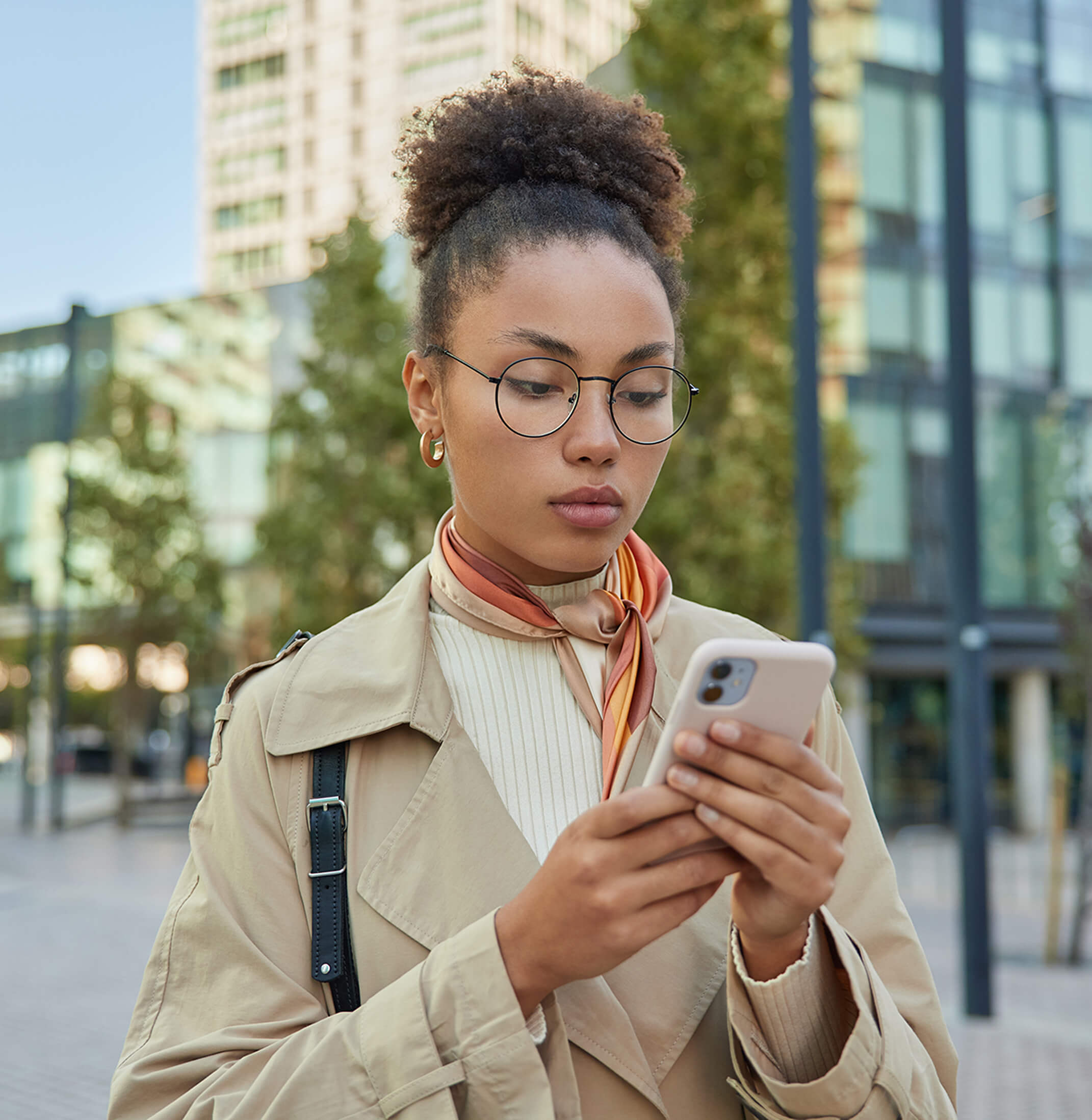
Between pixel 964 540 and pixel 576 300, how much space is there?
6737 mm

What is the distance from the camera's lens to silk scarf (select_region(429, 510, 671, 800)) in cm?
161

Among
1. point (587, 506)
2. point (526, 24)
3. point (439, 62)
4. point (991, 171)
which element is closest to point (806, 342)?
point (587, 506)

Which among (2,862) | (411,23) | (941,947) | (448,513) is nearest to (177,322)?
(2,862)

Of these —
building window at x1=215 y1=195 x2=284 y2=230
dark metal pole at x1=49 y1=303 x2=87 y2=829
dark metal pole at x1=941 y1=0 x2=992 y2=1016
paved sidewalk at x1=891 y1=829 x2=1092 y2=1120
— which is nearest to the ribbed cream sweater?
paved sidewalk at x1=891 y1=829 x2=1092 y2=1120

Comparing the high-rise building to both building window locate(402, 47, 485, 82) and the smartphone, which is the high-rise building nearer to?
building window locate(402, 47, 485, 82)

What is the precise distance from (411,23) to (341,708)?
220 ft

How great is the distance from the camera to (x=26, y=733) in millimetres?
23500

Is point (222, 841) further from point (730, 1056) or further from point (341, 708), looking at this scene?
point (730, 1056)

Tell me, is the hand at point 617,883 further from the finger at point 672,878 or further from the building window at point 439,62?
the building window at point 439,62

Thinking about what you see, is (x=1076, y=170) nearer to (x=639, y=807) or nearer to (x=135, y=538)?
(x=135, y=538)

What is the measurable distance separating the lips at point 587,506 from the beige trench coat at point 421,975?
0.26 metres

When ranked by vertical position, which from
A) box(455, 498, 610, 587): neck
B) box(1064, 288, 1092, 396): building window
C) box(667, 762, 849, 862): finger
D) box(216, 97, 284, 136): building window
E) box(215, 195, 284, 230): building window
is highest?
box(216, 97, 284, 136): building window

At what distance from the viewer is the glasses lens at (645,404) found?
5.08 feet

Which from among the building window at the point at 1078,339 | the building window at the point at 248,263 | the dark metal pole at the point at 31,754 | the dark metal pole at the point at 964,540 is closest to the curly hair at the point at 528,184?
the dark metal pole at the point at 964,540
